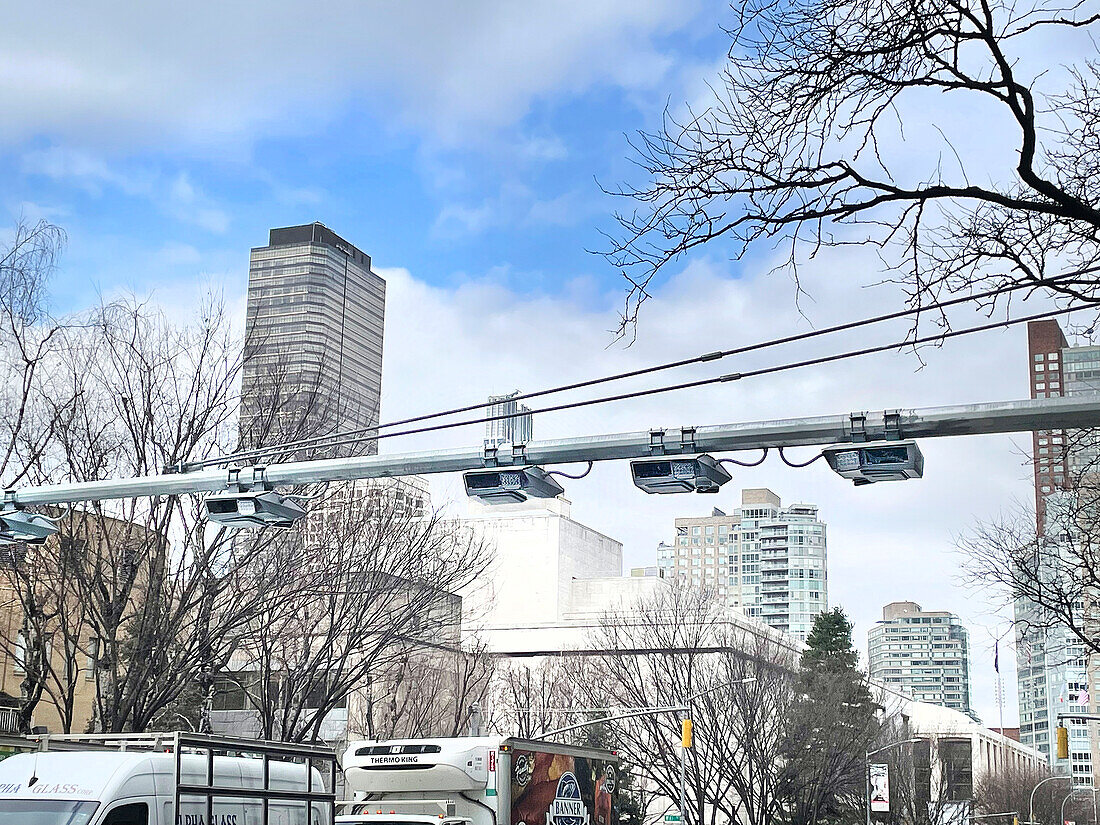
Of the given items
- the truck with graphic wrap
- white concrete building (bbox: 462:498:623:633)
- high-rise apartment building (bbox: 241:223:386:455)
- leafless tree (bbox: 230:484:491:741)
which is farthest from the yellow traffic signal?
white concrete building (bbox: 462:498:623:633)

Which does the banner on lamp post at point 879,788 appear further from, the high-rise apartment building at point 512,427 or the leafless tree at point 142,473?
the high-rise apartment building at point 512,427

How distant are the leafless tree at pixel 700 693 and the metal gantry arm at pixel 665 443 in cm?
3150

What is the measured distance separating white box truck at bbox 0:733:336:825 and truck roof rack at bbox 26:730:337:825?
1 cm

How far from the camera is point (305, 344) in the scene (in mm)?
58781

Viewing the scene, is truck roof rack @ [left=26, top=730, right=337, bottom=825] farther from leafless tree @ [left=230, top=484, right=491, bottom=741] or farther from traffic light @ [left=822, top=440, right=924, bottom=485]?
leafless tree @ [left=230, top=484, right=491, bottom=741]

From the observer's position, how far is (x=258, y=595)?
85.6ft

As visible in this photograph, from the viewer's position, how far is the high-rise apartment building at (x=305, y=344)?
2723 centimetres

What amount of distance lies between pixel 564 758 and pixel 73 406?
12.3 metres

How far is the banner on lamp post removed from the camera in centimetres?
5628

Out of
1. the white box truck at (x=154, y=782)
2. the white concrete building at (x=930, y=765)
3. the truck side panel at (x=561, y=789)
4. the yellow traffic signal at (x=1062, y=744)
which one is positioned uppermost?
the white box truck at (x=154, y=782)

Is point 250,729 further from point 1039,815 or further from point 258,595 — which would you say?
point 1039,815

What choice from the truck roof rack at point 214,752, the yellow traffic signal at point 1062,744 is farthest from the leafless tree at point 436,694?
the truck roof rack at point 214,752

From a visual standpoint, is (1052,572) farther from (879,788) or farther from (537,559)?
(537,559)

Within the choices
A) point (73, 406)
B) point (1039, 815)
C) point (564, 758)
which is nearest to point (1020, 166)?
point (564, 758)
